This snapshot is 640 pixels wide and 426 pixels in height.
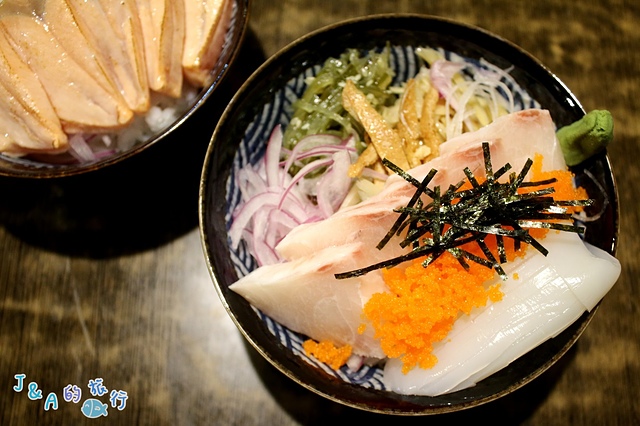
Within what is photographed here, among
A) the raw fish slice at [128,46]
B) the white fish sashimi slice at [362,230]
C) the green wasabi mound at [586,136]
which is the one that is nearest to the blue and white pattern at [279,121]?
the green wasabi mound at [586,136]

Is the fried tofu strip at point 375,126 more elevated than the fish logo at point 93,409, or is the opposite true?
the fried tofu strip at point 375,126

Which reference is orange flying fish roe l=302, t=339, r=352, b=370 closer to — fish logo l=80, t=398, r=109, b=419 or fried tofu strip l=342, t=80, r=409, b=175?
fried tofu strip l=342, t=80, r=409, b=175

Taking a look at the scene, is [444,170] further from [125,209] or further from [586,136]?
[125,209]

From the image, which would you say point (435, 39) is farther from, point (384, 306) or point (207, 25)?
point (384, 306)

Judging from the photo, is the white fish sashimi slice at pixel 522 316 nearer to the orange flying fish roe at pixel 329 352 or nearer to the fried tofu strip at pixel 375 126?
the orange flying fish roe at pixel 329 352

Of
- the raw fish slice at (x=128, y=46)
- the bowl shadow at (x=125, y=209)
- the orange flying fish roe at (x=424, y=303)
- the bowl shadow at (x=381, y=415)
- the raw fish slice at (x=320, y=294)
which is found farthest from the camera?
the bowl shadow at (x=125, y=209)

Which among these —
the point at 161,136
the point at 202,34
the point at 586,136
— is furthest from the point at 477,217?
the point at 202,34
